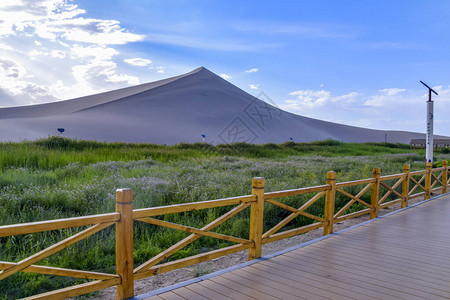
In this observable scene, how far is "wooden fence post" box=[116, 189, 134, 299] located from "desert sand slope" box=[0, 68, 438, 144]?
38.0m

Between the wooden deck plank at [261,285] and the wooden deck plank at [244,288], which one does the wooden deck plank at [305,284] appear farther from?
the wooden deck plank at [244,288]

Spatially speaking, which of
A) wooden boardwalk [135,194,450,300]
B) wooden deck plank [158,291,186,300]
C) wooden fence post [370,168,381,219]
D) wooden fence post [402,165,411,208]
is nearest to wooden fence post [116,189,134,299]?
wooden boardwalk [135,194,450,300]

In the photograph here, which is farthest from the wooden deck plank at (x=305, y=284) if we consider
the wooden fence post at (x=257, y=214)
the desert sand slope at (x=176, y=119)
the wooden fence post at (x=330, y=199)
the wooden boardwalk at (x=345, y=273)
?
the desert sand slope at (x=176, y=119)

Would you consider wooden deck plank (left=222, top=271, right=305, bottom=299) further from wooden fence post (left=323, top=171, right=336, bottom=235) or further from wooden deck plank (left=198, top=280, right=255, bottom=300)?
wooden fence post (left=323, top=171, right=336, bottom=235)

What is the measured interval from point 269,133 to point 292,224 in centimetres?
6748

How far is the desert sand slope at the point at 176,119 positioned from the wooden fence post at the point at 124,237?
125 ft

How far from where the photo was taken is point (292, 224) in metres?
8.09

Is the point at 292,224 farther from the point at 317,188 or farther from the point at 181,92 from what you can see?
the point at 181,92

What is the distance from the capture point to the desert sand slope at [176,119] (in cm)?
5244

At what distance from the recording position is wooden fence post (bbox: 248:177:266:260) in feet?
15.4

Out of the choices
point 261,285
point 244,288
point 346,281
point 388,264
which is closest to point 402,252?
point 388,264

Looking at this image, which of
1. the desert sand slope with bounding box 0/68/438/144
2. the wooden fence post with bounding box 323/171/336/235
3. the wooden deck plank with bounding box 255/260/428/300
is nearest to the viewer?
the wooden deck plank with bounding box 255/260/428/300

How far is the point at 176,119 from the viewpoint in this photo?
65688 millimetres

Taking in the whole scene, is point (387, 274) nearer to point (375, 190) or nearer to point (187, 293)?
point (187, 293)
